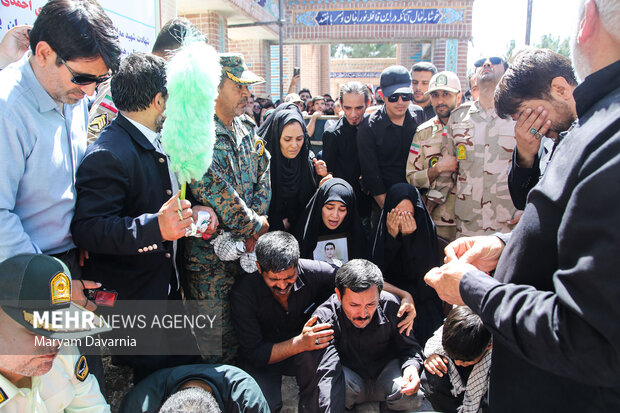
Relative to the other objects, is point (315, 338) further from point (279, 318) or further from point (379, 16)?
point (379, 16)

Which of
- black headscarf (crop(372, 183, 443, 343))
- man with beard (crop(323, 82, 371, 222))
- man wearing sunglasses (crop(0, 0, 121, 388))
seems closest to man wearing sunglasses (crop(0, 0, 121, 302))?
man wearing sunglasses (crop(0, 0, 121, 388))

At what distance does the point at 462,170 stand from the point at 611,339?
8.19 feet

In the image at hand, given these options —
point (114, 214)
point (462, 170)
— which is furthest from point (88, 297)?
point (462, 170)

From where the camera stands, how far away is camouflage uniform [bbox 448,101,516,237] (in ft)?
10.0

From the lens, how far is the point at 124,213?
196 centimetres

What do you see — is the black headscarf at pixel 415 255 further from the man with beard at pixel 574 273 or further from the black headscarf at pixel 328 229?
the man with beard at pixel 574 273

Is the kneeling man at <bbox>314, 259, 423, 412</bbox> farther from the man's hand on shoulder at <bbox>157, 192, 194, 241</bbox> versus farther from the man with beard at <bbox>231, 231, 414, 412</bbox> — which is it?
the man's hand on shoulder at <bbox>157, 192, 194, 241</bbox>

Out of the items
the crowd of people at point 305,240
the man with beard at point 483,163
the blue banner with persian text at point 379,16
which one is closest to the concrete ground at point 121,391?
the crowd of people at point 305,240

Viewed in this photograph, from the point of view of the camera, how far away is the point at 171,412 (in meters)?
1.82

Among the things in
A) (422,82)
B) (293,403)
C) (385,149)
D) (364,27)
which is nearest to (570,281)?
(293,403)

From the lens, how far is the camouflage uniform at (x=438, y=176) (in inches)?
133

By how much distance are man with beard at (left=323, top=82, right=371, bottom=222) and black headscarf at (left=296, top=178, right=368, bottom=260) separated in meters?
0.59

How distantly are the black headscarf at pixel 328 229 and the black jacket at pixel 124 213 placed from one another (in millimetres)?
1276

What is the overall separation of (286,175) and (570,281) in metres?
2.70
